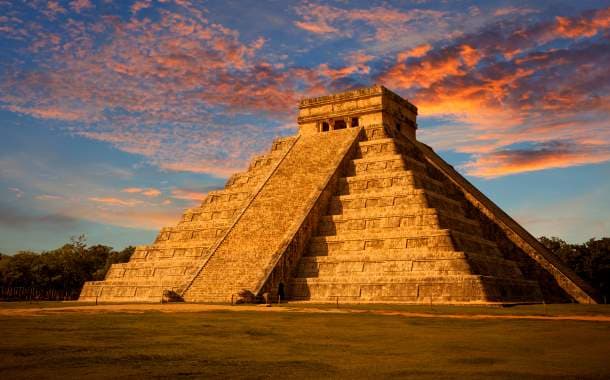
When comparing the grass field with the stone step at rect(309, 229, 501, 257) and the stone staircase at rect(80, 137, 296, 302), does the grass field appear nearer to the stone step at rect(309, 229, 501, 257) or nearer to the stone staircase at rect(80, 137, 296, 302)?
the stone step at rect(309, 229, 501, 257)

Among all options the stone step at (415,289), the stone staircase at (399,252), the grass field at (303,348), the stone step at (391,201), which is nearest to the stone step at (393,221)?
the stone staircase at (399,252)

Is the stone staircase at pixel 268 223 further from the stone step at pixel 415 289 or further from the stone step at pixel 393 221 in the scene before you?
the stone step at pixel 415 289

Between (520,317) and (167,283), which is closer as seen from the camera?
(520,317)

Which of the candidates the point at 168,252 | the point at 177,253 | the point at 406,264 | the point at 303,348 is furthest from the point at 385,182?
the point at 303,348

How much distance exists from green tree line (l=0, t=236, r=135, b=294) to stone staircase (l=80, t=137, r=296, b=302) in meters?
19.4

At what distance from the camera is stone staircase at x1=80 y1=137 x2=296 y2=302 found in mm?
32688

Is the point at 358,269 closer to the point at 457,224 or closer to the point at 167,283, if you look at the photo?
the point at 457,224

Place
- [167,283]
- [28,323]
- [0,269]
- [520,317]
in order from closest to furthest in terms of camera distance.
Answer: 1. [28,323]
2. [520,317]
3. [167,283]
4. [0,269]

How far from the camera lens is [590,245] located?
49.8 meters

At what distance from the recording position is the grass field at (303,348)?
842 centimetres

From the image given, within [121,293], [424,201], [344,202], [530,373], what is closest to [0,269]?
[121,293]

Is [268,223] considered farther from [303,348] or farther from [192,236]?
[303,348]

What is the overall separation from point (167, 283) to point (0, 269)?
31.8 metres

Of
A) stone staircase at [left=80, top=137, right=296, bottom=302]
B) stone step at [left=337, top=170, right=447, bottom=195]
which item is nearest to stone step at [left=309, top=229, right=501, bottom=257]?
stone step at [left=337, top=170, right=447, bottom=195]
